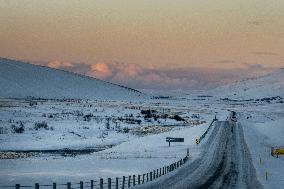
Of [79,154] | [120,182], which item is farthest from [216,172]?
[79,154]

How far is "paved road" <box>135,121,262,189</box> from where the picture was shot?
41.4 meters

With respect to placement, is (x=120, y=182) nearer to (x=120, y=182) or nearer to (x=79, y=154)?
(x=120, y=182)

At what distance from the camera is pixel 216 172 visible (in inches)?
1975

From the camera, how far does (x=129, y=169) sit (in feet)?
173

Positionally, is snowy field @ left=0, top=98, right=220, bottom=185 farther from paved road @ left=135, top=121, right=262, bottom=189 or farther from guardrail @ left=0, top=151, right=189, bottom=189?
paved road @ left=135, top=121, right=262, bottom=189

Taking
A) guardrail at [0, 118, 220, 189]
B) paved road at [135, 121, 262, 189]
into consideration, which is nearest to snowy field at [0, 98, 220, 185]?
guardrail at [0, 118, 220, 189]

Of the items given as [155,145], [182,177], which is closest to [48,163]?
[182,177]

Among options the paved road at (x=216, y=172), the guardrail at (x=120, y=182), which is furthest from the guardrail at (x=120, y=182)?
the paved road at (x=216, y=172)

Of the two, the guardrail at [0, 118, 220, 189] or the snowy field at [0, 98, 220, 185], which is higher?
the snowy field at [0, 98, 220, 185]

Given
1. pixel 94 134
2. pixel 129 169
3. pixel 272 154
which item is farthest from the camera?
pixel 94 134

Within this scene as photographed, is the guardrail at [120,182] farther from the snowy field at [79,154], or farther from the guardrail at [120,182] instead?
the snowy field at [79,154]

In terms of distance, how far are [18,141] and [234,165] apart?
37.9 meters

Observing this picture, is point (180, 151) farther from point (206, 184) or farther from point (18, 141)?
point (206, 184)

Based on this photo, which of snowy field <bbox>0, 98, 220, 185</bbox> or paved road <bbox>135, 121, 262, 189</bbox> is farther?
snowy field <bbox>0, 98, 220, 185</bbox>
